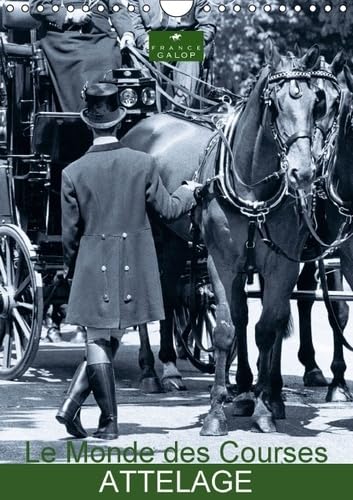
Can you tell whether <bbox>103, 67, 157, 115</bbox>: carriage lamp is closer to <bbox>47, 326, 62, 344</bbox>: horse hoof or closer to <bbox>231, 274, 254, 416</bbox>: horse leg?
<bbox>231, 274, 254, 416</bbox>: horse leg

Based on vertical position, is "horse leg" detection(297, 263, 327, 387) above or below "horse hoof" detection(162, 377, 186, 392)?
above

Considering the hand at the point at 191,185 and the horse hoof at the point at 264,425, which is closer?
the hand at the point at 191,185

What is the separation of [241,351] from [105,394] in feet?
5.93

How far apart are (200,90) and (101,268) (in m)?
3.70

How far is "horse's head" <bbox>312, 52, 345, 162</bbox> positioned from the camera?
8.39 metres

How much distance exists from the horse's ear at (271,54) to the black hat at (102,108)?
0.90 m

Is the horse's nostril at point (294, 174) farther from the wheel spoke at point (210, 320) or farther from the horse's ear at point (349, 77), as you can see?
the wheel spoke at point (210, 320)

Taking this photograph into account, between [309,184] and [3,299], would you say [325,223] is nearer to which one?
[309,184]

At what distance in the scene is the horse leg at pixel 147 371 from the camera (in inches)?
422

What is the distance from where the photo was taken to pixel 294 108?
8.07 metres

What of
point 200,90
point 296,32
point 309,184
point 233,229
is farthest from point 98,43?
point 296,32

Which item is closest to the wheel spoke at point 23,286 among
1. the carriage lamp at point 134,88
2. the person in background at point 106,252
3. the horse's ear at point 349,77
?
the carriage lamp at point 134,88

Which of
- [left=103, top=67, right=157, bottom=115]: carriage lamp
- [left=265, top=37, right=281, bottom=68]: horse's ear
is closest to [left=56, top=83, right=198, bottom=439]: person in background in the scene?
[left=265, top=37, right=281, bottom=68]: horse's ear

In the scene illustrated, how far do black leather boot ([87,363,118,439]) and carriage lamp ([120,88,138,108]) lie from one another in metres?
3.08
